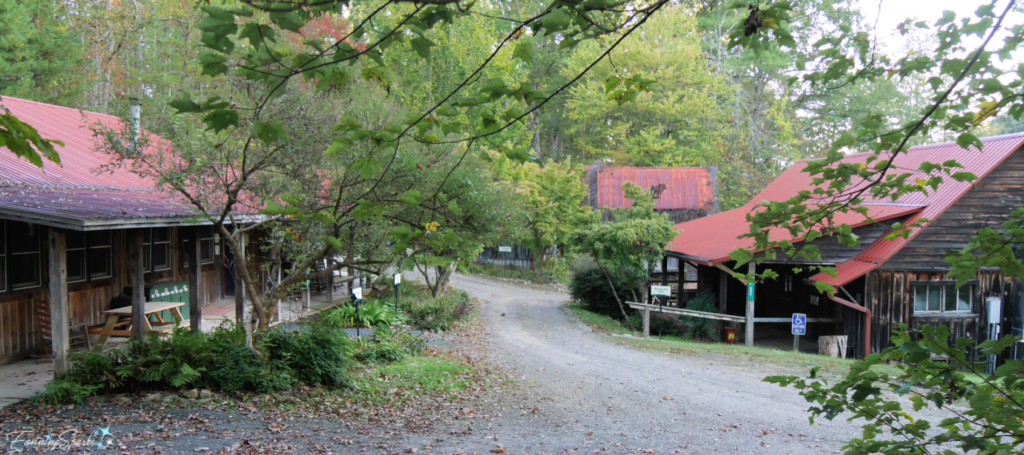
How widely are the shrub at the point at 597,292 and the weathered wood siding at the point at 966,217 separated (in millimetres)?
7291

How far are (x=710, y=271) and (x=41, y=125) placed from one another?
18.2 m

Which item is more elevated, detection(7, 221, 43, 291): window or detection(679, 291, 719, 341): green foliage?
detection(7, 221, 43, 291): window

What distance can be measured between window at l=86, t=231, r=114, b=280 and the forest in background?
1104 cm

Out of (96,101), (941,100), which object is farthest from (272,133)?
(96,101)

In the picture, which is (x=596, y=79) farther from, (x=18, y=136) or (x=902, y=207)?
(x=18, y=136)

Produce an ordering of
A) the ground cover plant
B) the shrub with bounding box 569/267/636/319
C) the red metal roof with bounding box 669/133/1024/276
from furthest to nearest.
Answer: the shrub with bounding box 569/267/636/319 → the red metal roof with bounding box 669/133/1024/276 → the ground cover plant

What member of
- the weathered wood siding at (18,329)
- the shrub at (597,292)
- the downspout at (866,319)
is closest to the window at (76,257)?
the weathered wood siding at (18,329)

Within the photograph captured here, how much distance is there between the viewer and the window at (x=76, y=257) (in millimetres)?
10305

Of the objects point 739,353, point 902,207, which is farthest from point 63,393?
point 902,207

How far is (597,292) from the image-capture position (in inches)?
773

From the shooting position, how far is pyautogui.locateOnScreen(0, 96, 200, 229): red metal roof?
736cm

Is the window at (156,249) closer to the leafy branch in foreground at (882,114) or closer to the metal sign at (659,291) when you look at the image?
the metal sign at (659,291)

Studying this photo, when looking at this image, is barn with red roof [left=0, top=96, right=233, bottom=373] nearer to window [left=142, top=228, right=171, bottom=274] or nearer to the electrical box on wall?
window [left=142, top=228, right=171, bottom=274]

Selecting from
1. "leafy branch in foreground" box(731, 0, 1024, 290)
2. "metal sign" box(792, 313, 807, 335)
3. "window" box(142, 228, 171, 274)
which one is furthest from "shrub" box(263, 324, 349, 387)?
"metal sign" box(792, 313, 807, 335)
